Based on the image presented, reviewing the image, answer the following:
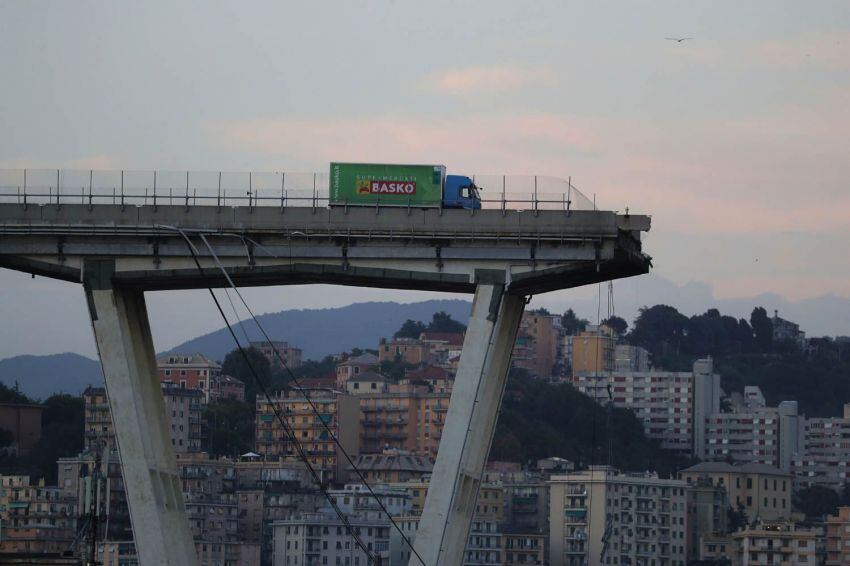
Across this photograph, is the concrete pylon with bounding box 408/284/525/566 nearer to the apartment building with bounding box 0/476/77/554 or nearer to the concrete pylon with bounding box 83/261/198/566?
the concrete pylon with bounding box 83/261/198/566

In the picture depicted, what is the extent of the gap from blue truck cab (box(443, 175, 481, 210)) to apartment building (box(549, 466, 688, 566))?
122 meters

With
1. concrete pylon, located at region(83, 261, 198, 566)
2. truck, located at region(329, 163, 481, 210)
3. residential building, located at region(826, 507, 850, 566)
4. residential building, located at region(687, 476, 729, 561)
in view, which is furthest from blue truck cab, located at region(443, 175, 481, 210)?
residential building, located at region(687, 476, 729, 561)

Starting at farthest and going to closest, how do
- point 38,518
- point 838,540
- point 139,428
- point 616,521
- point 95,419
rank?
point 95,419
point 616,521
point 838,540
point 38,518
point 139,428

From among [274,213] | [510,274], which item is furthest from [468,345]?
[274,213]

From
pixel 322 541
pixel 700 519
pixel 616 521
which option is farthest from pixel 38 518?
pixel 700 519

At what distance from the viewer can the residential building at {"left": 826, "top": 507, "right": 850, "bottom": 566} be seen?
16950cm

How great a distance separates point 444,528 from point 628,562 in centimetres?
12915

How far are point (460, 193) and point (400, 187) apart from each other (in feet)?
5.37

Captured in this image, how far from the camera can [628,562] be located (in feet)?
607

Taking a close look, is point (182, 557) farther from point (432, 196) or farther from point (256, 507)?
point (256, 507)

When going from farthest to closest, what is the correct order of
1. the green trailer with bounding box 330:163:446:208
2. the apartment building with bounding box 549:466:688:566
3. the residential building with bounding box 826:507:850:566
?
the apartment building with bounding box 549:466:688:566 → the residential building with bounding box 826:507:850:566 → the green trailer with bounding box 330:163:446:208

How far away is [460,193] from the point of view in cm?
6062

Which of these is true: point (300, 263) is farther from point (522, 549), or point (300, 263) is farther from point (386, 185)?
point (522, 549)

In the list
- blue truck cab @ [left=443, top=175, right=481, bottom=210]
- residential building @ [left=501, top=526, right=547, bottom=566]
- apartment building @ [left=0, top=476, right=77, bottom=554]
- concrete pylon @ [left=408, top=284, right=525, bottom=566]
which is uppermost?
blue truck cab @ [left=443, top=175, right=481, bottom=210]
